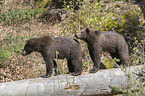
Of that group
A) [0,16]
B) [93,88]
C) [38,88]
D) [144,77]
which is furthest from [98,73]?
[0,16]

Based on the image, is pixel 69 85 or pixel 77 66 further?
pixel 77 66

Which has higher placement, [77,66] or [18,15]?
[18,15]

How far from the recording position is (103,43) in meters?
5.24

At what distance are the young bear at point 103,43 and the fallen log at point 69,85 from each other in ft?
2.43

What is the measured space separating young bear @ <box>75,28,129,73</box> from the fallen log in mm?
741

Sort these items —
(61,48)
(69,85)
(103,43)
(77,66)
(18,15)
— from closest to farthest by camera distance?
(69,85) → (77,66) → (61,48) → (103,43) → (18,15)

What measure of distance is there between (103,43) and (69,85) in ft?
5.47

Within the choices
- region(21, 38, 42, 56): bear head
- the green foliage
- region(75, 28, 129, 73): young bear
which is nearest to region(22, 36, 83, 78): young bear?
region(21, 38, 42, 56): bear head

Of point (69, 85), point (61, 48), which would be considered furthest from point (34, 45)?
point (69, 85)

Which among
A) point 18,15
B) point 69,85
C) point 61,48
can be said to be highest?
point 18,15

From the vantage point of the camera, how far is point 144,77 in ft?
13.5

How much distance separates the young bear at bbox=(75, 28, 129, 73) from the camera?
16.9 ft

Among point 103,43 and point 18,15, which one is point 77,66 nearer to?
point 103,43

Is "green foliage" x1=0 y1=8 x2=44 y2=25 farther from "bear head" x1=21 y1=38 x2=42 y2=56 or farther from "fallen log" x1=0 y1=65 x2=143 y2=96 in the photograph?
"fallen log" x1=0 y1=65 x2=143 y2=96
